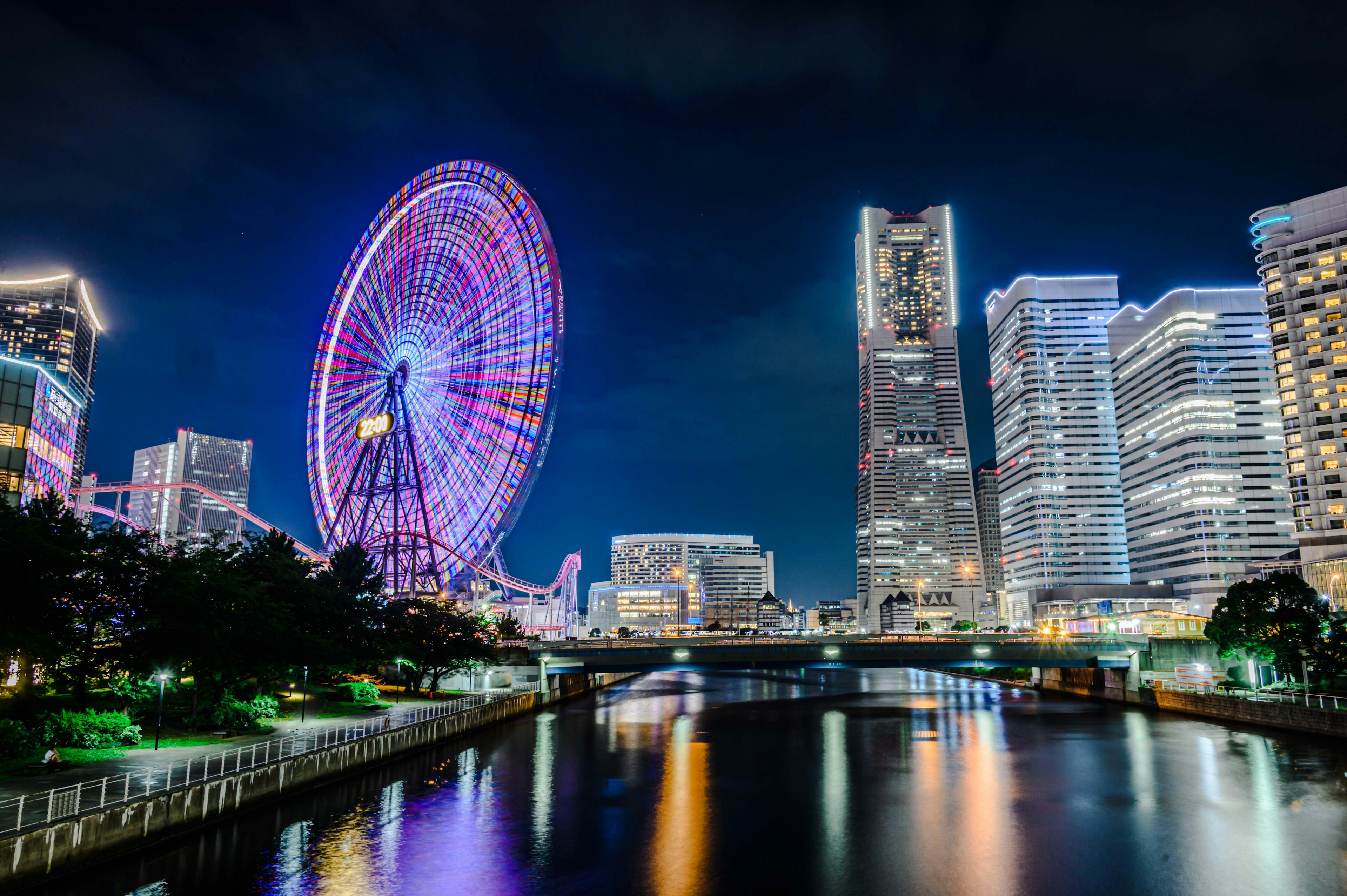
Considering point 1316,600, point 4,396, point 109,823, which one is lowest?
point 109,823

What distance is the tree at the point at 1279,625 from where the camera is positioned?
71.8 m

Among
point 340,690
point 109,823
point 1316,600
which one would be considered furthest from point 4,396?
point 1316,600

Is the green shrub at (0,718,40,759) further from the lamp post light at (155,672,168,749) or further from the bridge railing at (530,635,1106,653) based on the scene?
the bridge railing at (530,635,1106,653)

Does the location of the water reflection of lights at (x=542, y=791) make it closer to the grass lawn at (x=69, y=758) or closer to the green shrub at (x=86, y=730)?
the grass lawn at (x=69, y=758)

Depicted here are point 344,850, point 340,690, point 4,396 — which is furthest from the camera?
point 4,396

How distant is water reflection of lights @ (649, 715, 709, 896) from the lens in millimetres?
29766

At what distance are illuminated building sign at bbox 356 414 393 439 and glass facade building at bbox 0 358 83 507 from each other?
80.7ft

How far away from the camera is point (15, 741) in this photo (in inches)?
1330

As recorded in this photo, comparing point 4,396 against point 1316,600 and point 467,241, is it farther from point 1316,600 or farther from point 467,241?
point 1316,600

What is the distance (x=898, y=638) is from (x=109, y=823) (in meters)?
74.5

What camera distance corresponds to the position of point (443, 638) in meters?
77.6

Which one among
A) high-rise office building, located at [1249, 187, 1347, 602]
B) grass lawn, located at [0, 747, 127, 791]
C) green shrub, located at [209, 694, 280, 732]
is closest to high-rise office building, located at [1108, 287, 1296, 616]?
high-rise office building, located at [1249, 187, 1347, 602]

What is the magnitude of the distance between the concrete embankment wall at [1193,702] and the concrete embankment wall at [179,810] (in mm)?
58700

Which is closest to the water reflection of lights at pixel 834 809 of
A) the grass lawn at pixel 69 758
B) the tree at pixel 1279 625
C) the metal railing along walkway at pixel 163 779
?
the metal railing along walkway at pixel 163 779
